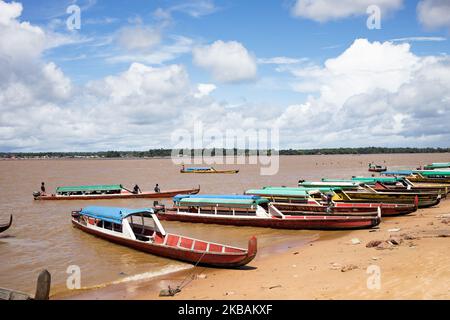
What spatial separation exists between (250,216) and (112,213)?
28.4 feet

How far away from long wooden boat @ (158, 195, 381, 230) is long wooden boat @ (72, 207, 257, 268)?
6.46m

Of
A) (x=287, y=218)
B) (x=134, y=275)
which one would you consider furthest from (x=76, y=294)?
(x=287, y=218)

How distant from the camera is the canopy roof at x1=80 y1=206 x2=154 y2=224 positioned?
1980cm

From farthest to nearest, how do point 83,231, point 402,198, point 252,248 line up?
point 402,198 < point 83,231 < point 252,248

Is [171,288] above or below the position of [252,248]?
below

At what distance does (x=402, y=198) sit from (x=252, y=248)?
19664mm

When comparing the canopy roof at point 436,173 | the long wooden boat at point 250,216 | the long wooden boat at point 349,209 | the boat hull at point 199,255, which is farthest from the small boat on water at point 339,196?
the canopy roof at point 436,173

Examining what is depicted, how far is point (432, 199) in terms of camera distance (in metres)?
30.8

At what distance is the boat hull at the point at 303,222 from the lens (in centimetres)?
2308

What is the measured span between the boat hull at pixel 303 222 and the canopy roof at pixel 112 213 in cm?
690

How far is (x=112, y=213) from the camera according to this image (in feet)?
70.3

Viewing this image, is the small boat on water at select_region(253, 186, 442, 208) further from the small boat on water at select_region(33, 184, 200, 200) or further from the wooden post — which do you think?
the wooden post

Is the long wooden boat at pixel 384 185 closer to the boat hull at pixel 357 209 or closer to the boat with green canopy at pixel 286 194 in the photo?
the boat with green canopy at pixel 286 194
